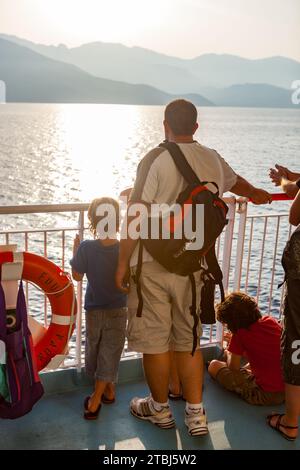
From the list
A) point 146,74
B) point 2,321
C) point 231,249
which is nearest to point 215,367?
point 231,249

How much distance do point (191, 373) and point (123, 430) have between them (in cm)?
40

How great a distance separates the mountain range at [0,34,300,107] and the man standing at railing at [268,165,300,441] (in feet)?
251

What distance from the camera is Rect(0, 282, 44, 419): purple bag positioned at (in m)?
2.30

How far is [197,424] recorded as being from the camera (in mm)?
2418

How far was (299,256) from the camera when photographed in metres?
2.29

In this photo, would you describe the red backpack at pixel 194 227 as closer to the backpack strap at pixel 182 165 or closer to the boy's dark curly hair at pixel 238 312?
the backpack strap at pixel 182 165

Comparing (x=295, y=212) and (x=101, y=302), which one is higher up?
(x=295, y=212)

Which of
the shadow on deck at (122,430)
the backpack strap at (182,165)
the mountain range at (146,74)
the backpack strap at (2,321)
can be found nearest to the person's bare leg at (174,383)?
the shadow on deck at (122,430)

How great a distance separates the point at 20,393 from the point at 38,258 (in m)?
0.57

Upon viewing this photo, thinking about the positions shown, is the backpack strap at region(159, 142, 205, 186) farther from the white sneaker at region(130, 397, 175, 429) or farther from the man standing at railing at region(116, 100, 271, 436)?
the white sneaker at region(130, 397, 175, 429)

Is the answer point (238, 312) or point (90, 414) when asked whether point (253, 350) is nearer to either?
point (238, 312)

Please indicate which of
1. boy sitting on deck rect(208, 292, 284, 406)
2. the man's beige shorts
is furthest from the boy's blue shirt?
boy sitting on deck rect(208, 292, 284, 406)
